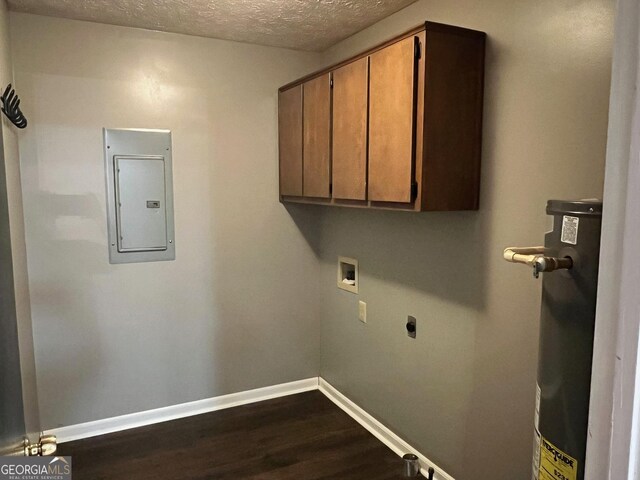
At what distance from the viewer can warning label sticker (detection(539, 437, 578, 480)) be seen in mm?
964

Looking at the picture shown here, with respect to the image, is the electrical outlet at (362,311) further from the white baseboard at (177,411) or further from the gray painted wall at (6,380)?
the gray painted wall at (6,380)

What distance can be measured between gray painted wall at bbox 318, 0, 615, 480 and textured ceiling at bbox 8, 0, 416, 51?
0.19 meters

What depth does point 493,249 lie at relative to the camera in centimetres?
198

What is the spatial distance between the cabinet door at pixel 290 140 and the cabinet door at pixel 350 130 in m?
0.46

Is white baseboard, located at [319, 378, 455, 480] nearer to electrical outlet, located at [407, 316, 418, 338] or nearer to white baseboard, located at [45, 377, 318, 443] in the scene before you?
white baseboard, located at [45, 377, 318, 443]

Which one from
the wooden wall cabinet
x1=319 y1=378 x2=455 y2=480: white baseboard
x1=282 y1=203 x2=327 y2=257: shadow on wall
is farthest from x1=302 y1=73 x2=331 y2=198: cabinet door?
x1=319 y1=378 x2=455 y2=480: white baseboard

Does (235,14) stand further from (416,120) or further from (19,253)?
A: (19,253)

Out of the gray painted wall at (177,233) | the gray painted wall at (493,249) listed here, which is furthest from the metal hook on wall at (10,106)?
the gray painted wall at (493,249)

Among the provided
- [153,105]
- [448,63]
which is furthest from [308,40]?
[448,63]

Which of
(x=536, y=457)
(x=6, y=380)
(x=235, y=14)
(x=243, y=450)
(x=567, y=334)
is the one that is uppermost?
(x=235, y=14)

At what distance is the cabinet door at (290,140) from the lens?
2916 millimetres

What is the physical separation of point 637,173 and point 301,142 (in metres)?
2.48

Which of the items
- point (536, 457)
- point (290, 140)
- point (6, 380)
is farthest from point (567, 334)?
point (290, 140)

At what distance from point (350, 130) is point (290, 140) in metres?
0.77
